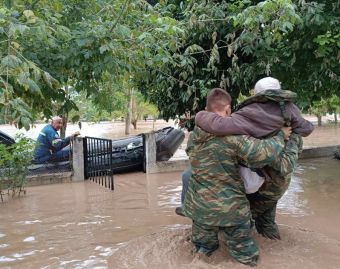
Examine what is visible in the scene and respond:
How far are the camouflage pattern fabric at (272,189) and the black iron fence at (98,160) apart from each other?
4.53 meters

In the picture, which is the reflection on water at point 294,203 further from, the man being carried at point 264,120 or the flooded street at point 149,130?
the flooded street at point 149,130

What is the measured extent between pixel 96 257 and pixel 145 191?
361 cm

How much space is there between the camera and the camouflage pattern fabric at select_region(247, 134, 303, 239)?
12.8 ft

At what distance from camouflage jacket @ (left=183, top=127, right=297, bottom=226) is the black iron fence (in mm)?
4941

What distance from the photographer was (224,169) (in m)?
3.78

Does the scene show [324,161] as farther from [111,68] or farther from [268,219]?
[111,68]

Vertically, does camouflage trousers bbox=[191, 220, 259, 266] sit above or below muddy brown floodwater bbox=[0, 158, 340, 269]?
above

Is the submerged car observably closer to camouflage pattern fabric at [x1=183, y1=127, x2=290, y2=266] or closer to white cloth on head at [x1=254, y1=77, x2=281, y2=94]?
camouflage pattern fabric at [x1=183, y1=127, x2=290, y2=266]

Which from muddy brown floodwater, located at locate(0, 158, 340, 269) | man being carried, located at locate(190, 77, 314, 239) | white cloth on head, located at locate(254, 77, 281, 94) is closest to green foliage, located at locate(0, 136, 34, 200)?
muddy brown floodwater, located at locate(0, 158, 340, 269)

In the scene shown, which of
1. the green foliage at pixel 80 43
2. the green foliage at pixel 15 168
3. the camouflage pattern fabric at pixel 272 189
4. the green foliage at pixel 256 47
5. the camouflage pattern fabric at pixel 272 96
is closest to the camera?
the camouflage pattern fabric at pixel 272 96

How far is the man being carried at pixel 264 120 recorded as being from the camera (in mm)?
3656

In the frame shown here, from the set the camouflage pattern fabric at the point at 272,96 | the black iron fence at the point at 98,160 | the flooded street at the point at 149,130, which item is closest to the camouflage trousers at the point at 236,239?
the camouflage pattern fabric at the point at 272,96

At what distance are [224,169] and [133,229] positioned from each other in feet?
7.54

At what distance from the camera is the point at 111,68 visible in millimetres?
4688
